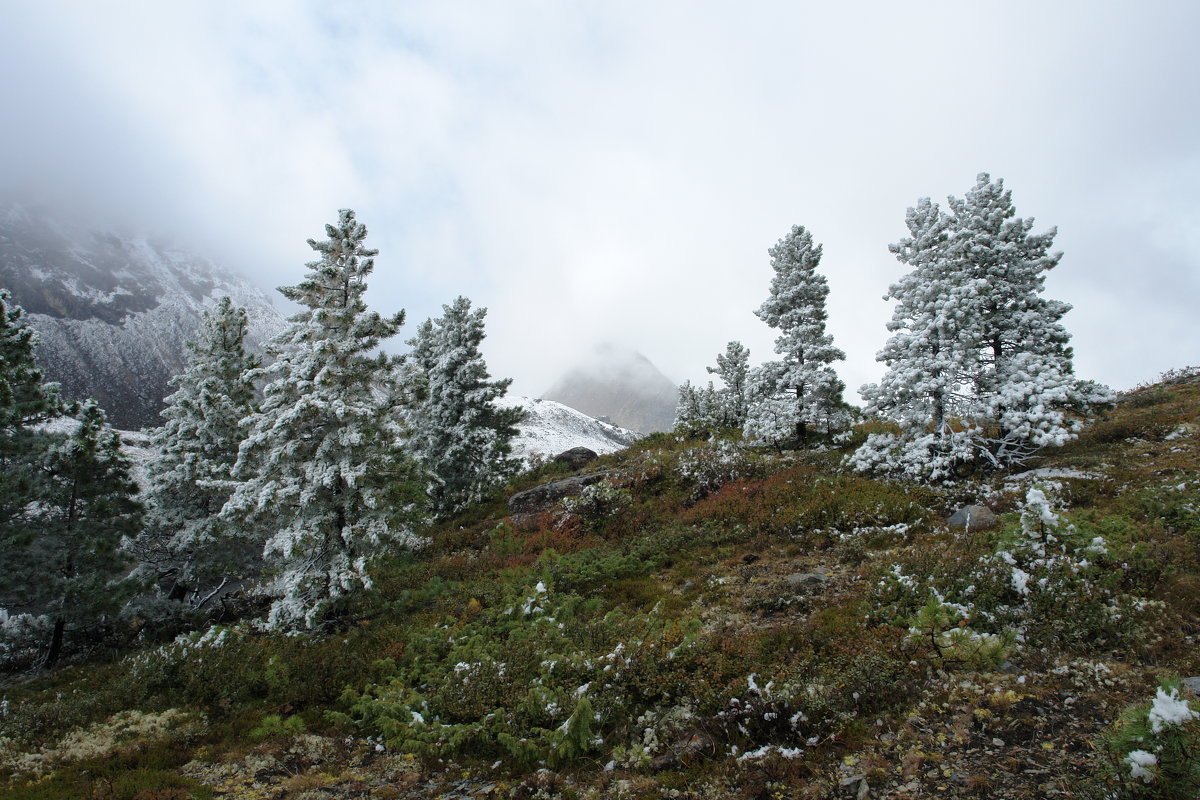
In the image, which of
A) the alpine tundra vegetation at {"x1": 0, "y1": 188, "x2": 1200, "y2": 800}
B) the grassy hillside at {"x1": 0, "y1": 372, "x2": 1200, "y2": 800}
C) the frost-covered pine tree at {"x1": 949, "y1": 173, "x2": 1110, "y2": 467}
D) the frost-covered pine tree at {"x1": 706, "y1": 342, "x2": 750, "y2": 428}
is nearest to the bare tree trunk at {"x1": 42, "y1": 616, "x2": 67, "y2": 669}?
the alpine tundra vegetation at {"x1": 0, "y1": 188, "x2": 1200, "y2": 800}

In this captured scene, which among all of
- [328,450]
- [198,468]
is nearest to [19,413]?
[198,468]

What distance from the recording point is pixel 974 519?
11.7 metres

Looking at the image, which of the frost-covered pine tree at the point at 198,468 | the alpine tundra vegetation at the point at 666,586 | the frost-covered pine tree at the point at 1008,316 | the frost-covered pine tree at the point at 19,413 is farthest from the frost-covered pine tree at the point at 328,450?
the frost-covered pine tree at the point at 1008,316

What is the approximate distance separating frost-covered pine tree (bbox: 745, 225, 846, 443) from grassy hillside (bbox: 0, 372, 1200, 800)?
9.66 metres

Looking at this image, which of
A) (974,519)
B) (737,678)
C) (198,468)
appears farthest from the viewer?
(198,468)

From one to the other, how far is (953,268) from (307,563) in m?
21.9

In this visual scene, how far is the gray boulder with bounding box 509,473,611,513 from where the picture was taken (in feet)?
78.7

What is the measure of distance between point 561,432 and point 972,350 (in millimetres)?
89357

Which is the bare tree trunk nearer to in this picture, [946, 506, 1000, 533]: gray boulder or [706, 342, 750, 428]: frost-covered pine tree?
[946, 506, 1000, 533]: gray boulder

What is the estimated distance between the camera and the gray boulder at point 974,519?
11.4 meters

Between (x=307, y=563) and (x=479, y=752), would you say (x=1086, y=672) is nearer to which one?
(x=479, y=752)

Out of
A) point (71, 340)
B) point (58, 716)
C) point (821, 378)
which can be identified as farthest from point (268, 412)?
point (71, 340)

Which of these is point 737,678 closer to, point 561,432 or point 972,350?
point 972,350

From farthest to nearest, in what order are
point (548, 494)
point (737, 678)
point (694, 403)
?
point (694, 403) → point (548, 494) → point (737, 678)
